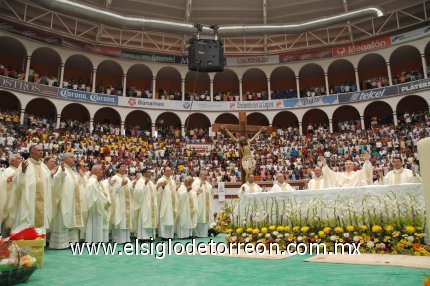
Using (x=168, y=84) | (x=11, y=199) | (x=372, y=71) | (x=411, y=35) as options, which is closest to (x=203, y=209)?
(x=11, y=199)

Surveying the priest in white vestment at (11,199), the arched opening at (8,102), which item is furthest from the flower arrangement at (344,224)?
the arched opening at (8,102)

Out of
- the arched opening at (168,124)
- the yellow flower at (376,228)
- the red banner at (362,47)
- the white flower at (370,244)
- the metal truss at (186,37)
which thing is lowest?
the white flower at (370,244)

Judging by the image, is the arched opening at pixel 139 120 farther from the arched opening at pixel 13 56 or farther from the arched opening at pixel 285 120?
the arched opening at pixel 285 120

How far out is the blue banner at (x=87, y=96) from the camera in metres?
27.0

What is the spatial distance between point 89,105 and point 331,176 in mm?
22700

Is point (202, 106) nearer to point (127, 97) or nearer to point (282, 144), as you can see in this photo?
point (127, 97)

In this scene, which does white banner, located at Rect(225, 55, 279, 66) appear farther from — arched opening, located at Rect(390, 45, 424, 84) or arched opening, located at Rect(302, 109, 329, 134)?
arched opening, located at Rect(390, 45, 424, 84)

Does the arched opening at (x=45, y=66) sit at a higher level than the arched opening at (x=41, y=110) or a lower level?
higher

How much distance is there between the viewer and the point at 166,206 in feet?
33.4

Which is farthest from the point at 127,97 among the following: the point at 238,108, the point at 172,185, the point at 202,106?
the point at 172,185

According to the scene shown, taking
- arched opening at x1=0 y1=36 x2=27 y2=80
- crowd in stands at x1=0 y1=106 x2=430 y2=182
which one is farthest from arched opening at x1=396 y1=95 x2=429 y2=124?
arched opening at x1=0 y1=36 x2=27 y2=80

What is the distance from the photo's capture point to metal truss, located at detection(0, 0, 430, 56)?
25.7 m

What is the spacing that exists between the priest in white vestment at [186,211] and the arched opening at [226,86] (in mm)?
21472

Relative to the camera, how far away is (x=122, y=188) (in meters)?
9.59
